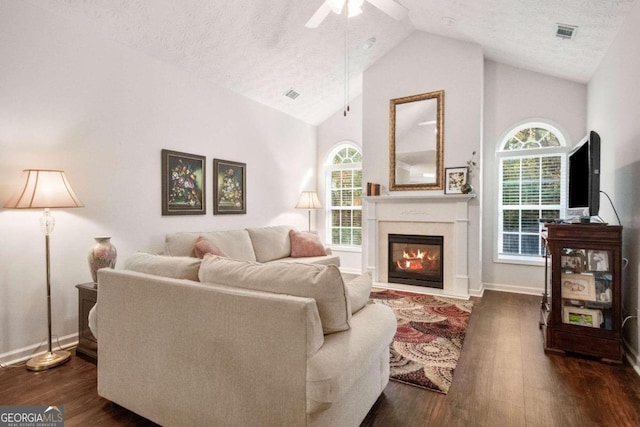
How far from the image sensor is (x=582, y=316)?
104 inches

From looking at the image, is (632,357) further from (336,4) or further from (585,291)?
(336,4)

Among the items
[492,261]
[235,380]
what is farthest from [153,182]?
[492,261]

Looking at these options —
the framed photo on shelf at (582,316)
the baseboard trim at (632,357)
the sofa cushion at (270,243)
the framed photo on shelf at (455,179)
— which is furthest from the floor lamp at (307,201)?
the baseboard trim at (632,357)

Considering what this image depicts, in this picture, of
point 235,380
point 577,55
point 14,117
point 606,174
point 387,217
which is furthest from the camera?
point 387,217

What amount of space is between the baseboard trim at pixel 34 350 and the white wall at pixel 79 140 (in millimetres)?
22

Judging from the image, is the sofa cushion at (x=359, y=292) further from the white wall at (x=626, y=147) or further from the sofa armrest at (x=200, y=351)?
the white wall at (x=626, y=147)

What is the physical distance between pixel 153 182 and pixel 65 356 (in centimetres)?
179

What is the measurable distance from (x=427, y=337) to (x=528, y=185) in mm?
2996

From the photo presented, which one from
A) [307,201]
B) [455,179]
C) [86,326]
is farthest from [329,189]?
[86,326]

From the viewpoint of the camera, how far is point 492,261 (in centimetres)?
484

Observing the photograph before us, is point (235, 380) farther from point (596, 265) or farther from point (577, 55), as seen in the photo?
→ point (577, 55)

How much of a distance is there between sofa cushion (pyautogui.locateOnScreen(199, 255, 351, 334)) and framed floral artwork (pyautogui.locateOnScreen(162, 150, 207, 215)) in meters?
2.45

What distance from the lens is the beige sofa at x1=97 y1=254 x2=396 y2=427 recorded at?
4.44 feet

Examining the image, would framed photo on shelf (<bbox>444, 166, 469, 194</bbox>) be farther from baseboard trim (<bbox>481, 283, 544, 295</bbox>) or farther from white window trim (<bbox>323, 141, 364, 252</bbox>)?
white window trim (<bbox>323, 141, 364, 252</bbox>)
